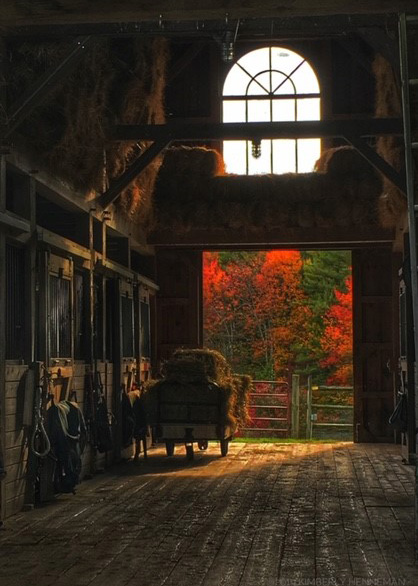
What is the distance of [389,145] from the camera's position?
12.0m

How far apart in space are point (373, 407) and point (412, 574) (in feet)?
32.3

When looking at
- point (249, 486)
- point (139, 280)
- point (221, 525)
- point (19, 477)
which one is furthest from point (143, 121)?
point (221, 525)

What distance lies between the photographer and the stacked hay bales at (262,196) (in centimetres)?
1429

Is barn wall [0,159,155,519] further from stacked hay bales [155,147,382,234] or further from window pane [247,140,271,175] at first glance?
window pane [247,140,271,175]

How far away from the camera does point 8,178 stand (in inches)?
343

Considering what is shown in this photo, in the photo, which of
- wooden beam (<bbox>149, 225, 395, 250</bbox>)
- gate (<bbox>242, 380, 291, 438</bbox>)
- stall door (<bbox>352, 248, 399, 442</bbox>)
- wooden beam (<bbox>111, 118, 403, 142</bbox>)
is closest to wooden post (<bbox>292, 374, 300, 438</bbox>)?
gate (<bbox>242, 380, 291, 438</bbox>)

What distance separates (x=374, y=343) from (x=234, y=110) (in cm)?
427

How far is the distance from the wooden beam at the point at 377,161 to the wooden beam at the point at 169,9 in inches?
216

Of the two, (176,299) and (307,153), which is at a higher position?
(307,153)

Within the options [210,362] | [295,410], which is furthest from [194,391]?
[295,410]

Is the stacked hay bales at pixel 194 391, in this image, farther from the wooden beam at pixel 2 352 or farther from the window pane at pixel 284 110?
the window pane at pixel 284 110

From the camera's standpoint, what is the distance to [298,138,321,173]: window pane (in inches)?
639

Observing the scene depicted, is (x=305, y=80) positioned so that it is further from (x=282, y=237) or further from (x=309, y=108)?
(x=282, y=237)

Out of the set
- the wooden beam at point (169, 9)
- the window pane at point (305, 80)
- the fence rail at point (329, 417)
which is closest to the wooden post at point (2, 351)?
the wooden beam at point (169, 9)
